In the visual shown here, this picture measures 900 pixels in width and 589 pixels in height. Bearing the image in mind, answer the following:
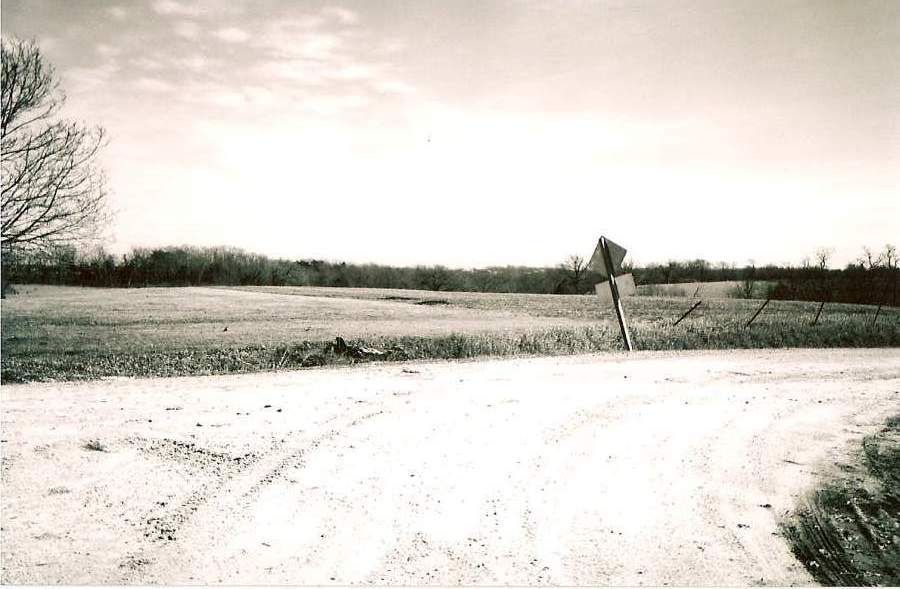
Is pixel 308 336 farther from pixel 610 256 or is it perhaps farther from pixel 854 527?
pixel 854 527

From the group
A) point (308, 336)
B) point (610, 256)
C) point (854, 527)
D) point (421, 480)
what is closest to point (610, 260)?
point (610, 256)

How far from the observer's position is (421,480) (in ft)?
18.4

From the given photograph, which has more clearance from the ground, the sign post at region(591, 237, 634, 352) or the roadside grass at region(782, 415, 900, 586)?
the sign post at region(591, 237, 634, 352)

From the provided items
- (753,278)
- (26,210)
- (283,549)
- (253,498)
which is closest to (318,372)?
(253,498)

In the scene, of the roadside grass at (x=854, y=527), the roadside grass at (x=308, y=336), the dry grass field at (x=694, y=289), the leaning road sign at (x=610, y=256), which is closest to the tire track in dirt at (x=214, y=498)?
the roadside grass at (x=854, y=527)

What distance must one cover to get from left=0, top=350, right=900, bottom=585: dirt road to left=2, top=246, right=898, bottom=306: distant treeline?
14.0ft

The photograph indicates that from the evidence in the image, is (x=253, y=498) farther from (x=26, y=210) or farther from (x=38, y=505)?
(x=26, y=210)

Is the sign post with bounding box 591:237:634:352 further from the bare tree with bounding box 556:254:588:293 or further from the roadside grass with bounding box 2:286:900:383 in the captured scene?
the bare tree with bounding box 556:254:588:293

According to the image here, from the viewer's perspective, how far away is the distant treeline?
1360 cm

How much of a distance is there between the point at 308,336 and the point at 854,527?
15.2 meters

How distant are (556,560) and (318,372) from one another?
8.17 metres

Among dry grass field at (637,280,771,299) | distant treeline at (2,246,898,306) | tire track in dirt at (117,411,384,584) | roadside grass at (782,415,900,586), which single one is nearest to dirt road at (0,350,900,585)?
tire track in dirt at (117,411,384,584)

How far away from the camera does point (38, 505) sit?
5.06m

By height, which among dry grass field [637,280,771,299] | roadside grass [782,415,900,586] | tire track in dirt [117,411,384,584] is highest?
dry grass field [637,280,771,299]
